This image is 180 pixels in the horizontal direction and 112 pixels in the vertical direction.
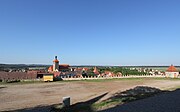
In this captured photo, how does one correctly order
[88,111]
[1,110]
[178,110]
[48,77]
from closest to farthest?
[178,110] → [88,111] → [1,110] → [48,77]

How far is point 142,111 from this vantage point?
1434 centimetres

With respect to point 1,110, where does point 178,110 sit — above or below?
above

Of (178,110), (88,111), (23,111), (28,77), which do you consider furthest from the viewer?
(28,77)

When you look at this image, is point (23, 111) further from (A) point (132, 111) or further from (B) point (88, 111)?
(A) point (132, 111)

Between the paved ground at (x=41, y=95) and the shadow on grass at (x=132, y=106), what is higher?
the shadow on grass at (x=132, y=106)

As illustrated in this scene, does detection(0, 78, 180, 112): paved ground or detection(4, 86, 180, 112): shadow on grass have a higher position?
detection(4, 86, 180, 112): shadow on grass

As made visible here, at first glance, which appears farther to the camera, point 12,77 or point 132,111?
point 12,77

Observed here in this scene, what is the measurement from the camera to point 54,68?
103500 millimetres

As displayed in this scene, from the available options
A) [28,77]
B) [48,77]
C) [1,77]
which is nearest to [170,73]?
[48,77]

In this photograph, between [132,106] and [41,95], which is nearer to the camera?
[132,106]

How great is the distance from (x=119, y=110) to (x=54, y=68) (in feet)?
296

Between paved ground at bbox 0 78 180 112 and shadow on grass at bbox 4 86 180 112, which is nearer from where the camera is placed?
shadow on grass at bbox 4 86 180 112

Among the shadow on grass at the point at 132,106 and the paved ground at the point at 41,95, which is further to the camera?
the paved ground at the point at 41,95

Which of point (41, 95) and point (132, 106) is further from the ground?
point (132, 106)
